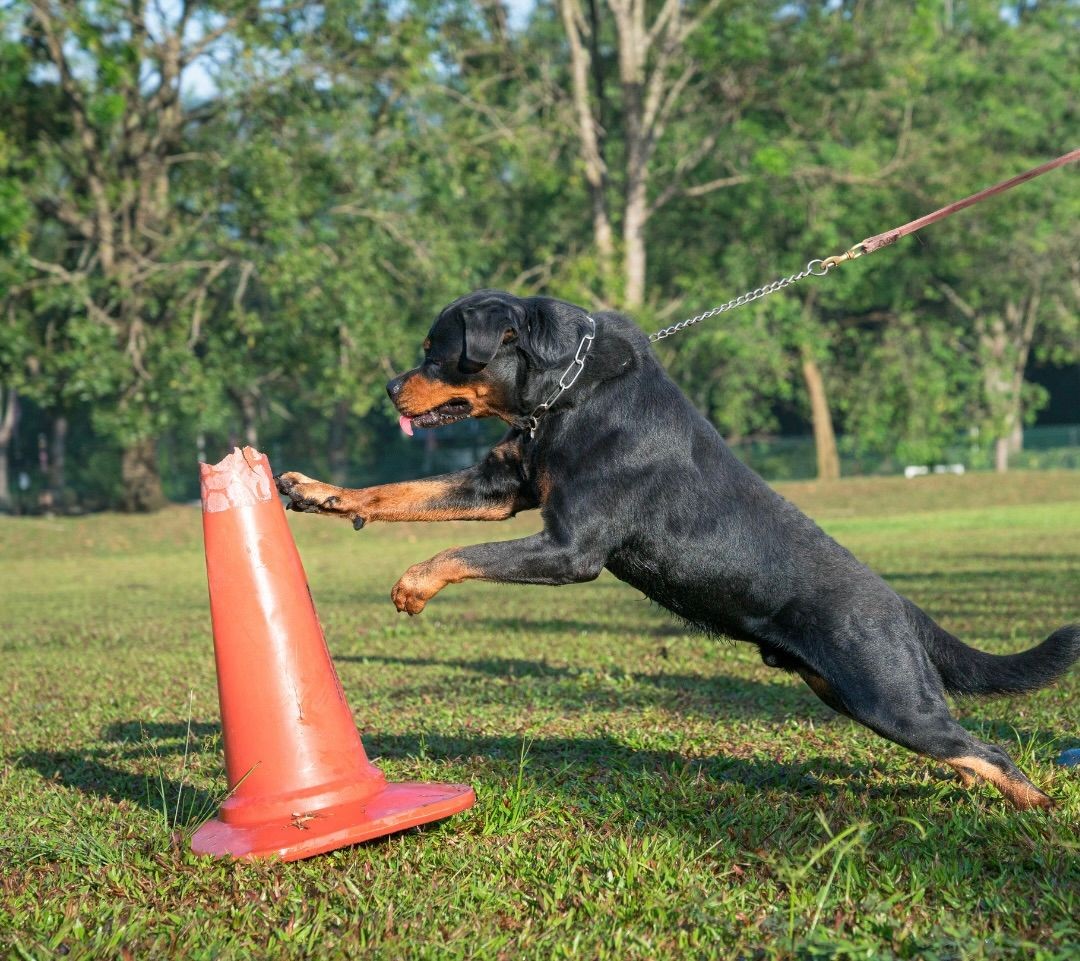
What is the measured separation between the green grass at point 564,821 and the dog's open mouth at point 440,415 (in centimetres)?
132

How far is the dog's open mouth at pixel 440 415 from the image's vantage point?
178 inches

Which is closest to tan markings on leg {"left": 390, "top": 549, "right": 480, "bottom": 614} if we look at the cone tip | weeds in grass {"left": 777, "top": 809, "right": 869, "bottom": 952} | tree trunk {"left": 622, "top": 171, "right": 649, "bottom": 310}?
the cone tip

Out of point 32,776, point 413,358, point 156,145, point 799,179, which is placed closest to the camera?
point 32,776

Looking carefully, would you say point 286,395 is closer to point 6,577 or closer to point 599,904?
point 6,577

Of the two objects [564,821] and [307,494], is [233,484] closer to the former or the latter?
[307,494]

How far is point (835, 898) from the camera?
3115mm

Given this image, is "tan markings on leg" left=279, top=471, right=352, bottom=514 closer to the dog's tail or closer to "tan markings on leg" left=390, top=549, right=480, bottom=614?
"tan markings on leg" left=390, top=549, right=480, bottom=614

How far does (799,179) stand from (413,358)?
11125mm

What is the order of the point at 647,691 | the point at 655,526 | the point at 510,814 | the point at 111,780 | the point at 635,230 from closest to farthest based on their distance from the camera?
the point at 510,814
the point at 655,526
the point at 111,780
the point at 647,691
the point at 635,230

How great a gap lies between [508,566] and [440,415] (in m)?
0.84

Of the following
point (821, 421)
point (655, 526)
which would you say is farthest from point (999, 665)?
point (821, 421)

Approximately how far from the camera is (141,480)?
26.6 meters

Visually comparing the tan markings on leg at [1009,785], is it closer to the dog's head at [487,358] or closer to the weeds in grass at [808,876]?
the weeds in grass at [808,876]

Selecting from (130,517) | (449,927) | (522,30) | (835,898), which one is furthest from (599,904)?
(522,30)
